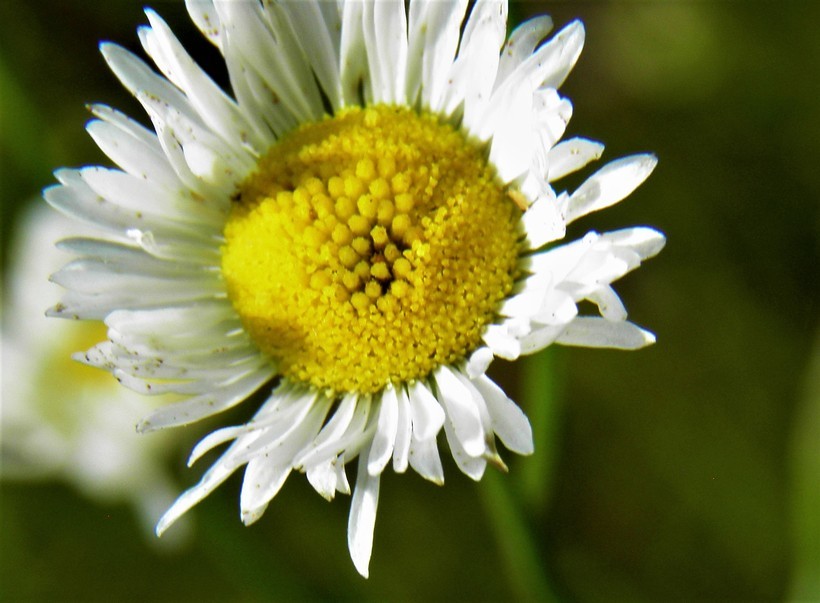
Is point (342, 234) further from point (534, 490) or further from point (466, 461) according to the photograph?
point (534, 490)

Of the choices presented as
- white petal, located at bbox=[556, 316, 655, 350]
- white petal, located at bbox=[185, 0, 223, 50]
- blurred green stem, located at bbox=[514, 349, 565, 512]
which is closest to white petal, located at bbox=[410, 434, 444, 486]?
white petal, located at bbox=[556, 316, 655, 350]

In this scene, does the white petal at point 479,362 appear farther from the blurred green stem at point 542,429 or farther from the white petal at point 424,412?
the blurred green stem at point 542,429

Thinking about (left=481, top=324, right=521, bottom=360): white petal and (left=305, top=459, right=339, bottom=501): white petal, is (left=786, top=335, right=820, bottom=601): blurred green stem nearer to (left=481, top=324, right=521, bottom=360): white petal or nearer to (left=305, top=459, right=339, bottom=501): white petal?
(left=481, top=324, right=521, bottom=360): white petal

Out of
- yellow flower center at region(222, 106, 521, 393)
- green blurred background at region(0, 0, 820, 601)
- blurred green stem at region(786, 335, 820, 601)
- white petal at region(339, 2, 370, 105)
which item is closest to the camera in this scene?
yellow flower center at region(222, 106, 521, 393)

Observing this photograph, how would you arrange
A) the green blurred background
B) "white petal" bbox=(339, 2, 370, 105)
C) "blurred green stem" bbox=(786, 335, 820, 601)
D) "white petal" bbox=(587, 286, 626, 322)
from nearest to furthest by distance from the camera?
"white petal" bbox=(587, 286, 626, 322) < "white petal" bbox=(339, 2, 370, 105) < "blurred green stem" bbox=(786, 335, 820, 601) < the green blurred background

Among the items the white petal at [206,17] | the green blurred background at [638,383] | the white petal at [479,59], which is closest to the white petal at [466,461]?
the white petal at [479,59]

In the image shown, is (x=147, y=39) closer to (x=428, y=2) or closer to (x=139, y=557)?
(x=428, y=2)

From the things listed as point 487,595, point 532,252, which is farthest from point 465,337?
point 487,595

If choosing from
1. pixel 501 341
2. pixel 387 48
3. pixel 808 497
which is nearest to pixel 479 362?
pixel 501 341
